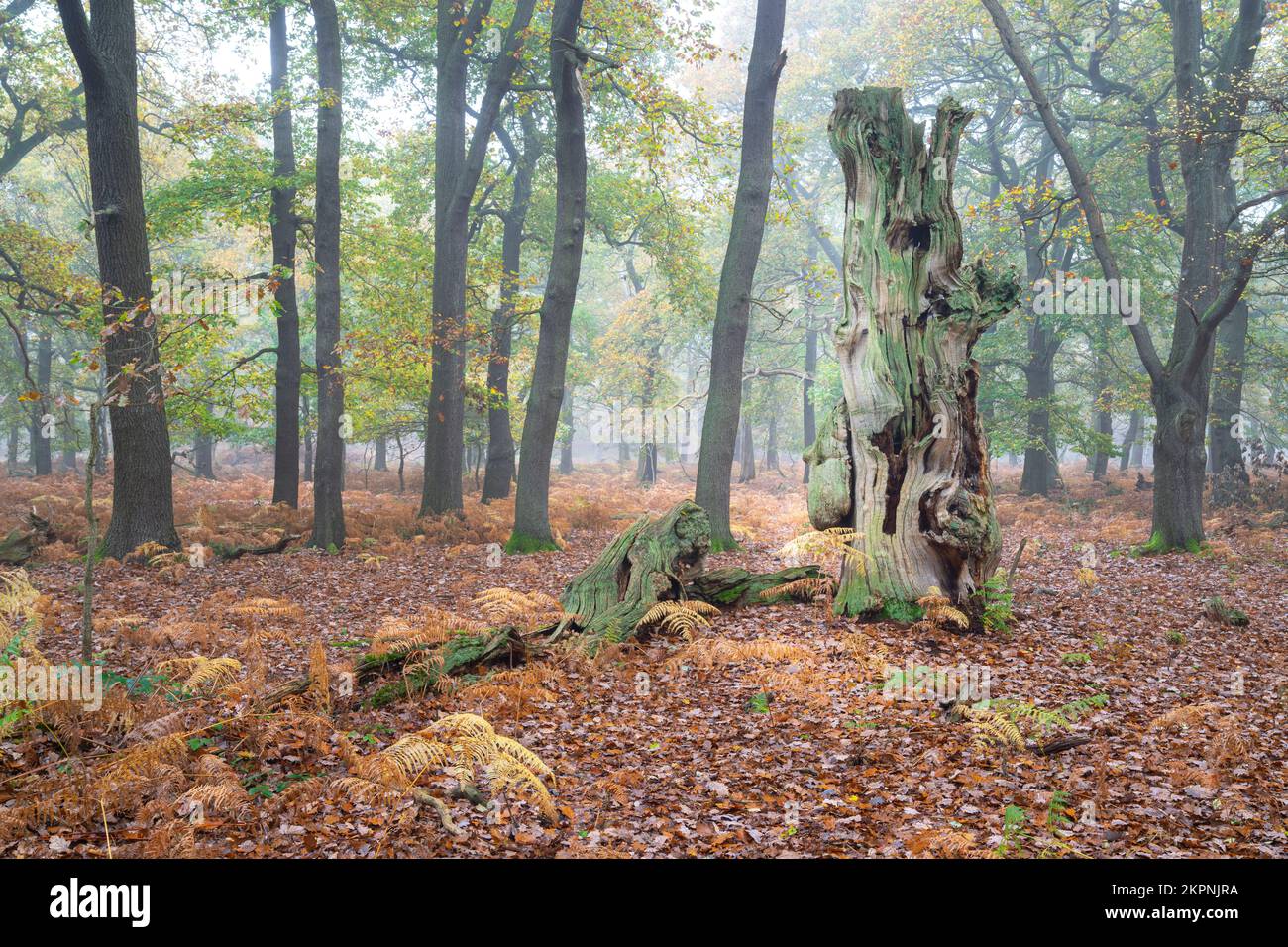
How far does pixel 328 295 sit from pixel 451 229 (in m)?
3.10

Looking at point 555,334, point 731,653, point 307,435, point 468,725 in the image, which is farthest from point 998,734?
point 307,435

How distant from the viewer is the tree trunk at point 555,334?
13031 mm

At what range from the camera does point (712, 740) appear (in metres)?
5.36

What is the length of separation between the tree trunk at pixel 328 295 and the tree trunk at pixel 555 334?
10.9 ft

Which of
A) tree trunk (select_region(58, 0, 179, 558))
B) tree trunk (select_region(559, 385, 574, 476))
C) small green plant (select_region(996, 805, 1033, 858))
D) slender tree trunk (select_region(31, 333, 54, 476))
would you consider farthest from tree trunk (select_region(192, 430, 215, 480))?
small green plant (select_region(996, 805, 1033, 858))

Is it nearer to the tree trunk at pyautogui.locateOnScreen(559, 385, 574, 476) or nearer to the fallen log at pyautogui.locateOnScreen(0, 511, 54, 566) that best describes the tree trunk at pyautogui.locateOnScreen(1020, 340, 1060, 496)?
the tree trunk at pyautogui.locateOnScreen(559, 385, 574, 476)

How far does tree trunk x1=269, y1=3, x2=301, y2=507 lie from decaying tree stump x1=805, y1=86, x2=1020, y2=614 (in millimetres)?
12667

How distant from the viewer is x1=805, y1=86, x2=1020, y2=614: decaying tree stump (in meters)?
7.84

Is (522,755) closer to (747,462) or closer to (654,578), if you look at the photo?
(654,578)

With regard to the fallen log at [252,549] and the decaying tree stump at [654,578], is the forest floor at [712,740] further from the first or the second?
the fallen log at [252,549]

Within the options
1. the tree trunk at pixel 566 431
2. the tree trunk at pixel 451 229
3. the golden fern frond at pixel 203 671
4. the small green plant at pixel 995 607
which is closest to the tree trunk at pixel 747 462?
the tree trunk at pixel 566 431

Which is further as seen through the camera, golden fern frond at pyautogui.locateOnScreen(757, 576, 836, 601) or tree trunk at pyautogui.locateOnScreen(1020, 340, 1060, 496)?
tree trunk at pyautogui.locateOnScreen(1020, 340, 1060, 496)

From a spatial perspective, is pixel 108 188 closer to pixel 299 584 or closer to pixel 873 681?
pixel 299 584
